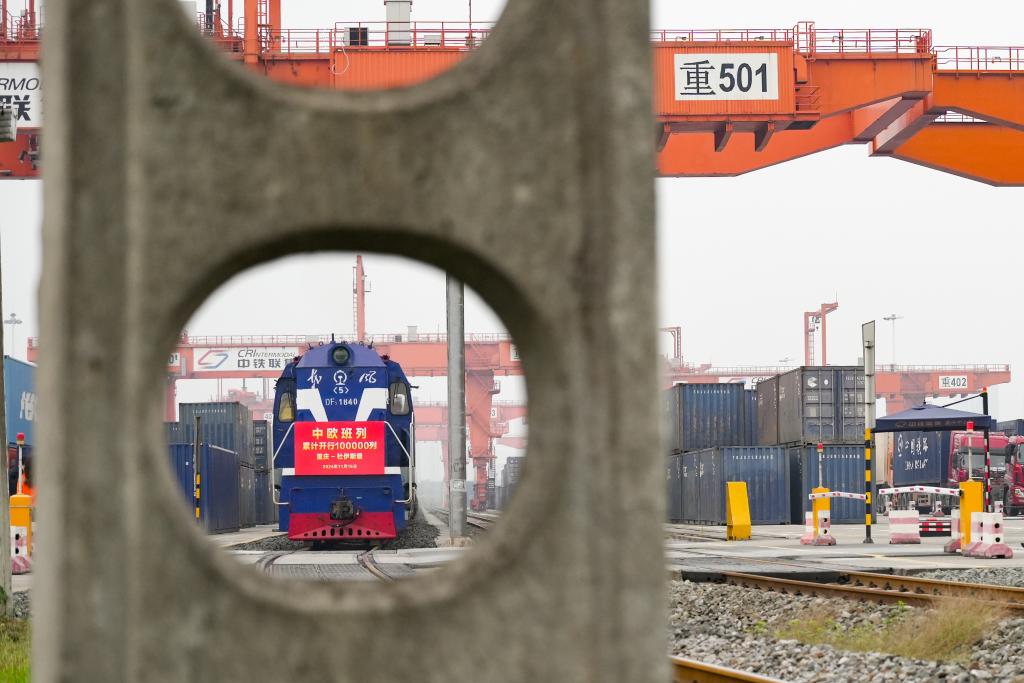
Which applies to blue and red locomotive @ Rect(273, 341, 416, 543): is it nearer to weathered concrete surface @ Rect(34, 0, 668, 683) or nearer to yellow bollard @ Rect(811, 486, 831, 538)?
yellow bollard @ Rect(811, 486, 831, 538)

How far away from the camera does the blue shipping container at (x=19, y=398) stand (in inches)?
1240

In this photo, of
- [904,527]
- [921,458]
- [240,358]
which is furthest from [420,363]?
[904,527]

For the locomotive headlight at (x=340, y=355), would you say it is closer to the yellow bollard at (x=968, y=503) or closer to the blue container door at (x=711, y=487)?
the yellow bollard at (x=968, y=503)

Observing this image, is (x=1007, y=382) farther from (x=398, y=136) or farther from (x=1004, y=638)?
(x=398, y=136)

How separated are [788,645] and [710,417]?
26429 millimetres

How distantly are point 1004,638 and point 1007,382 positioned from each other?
325 feet

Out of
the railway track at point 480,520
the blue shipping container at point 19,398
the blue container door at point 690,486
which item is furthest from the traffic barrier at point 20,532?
the blue container door at point 690,486

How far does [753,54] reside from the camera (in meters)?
24.2

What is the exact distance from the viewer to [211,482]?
85.4ft

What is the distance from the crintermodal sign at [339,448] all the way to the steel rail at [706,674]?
11056 mm

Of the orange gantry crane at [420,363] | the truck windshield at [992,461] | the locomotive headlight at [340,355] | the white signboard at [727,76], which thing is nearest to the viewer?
the locomotive headlight at [340,355]

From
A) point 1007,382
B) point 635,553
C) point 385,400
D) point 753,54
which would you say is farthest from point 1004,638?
point 1007,382

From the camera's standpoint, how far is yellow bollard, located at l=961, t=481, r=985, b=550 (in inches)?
617

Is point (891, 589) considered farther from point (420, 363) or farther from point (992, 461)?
point (420, 363)
